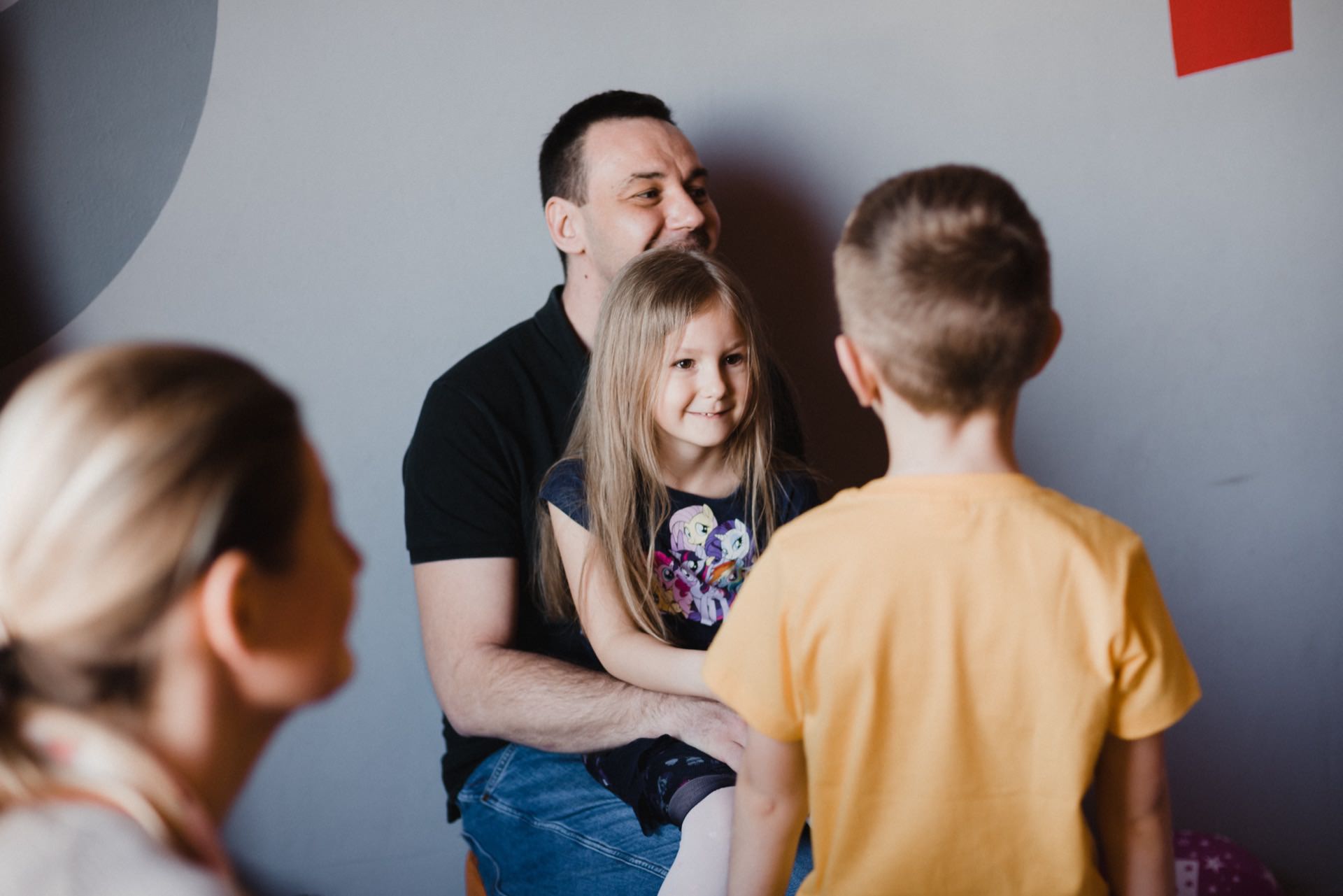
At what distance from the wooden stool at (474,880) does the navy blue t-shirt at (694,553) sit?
0.54 metres

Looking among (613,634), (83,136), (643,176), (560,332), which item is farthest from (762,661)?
(83,136)

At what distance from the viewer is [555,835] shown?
4.76ft

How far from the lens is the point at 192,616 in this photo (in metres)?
0.71

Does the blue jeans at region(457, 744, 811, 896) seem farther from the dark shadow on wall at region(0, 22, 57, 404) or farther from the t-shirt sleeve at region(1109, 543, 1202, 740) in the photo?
the dark shadow on wall at region(0, 22, 57, 404)

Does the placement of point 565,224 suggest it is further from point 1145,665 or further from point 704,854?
point 1145,665

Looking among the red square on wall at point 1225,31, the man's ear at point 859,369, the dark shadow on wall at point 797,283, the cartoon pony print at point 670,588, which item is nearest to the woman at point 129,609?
the man's ear at point 859,369

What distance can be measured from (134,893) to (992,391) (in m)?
0.78

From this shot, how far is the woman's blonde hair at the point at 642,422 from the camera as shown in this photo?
56.9 inches

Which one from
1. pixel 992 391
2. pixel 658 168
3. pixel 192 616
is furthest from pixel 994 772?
pixel 658 168

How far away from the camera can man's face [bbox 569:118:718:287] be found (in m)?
1.70

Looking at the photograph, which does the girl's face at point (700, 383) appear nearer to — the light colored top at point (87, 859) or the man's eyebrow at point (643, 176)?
the man's eyebrow at point (643, 176)

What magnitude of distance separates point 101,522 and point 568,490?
854 mm

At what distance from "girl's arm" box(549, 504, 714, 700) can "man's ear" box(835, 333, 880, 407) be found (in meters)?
0.48

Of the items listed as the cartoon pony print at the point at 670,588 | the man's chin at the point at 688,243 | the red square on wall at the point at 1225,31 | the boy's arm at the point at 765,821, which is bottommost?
the boy's arm at the point at 765,821
